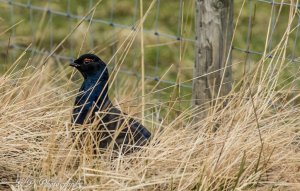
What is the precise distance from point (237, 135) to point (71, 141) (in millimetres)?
801

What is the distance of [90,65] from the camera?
5.40 meters

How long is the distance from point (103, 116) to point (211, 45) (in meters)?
0.94

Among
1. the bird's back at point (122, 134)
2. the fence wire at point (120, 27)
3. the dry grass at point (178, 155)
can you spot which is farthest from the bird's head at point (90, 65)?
the fence wire at point (120, 27)

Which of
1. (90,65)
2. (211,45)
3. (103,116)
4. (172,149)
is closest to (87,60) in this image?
(90,65)

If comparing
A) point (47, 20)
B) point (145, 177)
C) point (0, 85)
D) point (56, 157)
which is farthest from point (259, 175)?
point (47, 20)

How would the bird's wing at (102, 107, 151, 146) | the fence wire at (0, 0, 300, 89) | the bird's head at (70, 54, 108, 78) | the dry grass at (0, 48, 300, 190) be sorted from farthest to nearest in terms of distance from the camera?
the fence wire at (0, 0, 300, 89) < the bird's head at (70, 54, 108, 78) < the bird's wing at (102, 107, 151, 146) < the dry grass at (0, 48, 300, 190)

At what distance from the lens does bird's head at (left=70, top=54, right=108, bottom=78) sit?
537 cm

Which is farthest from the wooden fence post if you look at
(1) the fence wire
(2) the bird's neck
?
(1) the fence wire

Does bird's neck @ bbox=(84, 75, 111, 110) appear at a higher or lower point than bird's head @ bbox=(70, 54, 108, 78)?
lower

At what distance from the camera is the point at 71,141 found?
15.3 ft

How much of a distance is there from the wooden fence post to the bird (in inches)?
16.8

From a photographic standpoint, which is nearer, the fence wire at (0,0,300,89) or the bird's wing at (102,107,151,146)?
the bird's wing at (102,107,151,146)

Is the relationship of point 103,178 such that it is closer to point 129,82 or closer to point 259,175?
point 259,175

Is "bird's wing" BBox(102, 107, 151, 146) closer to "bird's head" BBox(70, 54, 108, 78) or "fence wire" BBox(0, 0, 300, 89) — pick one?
"bird's head" BBox(70, 54, 108, 78)
